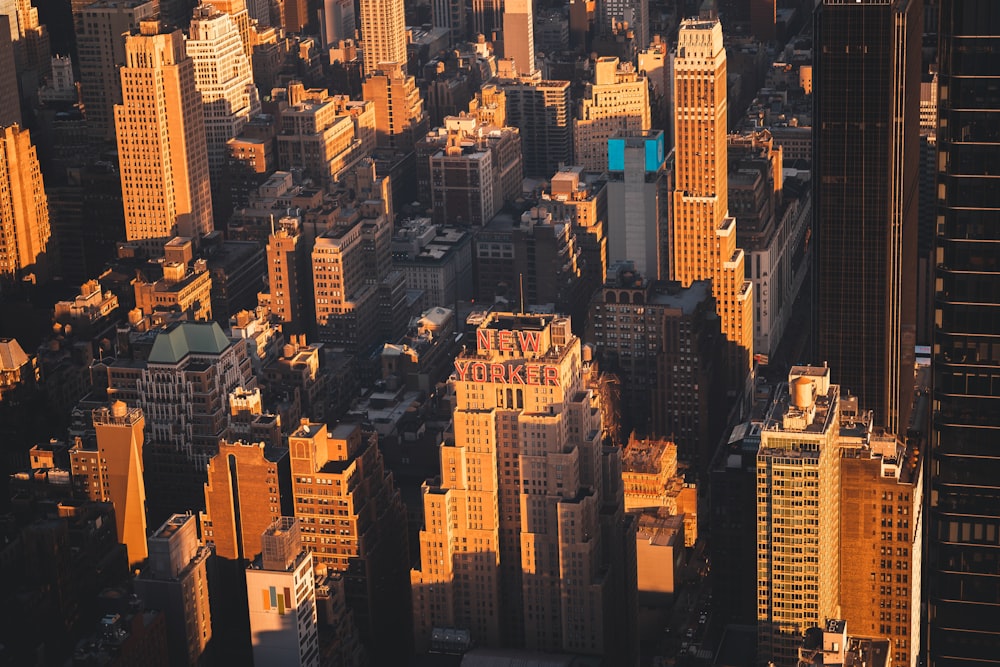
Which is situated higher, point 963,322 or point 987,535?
point 963,322

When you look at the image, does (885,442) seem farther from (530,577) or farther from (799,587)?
(530,577)

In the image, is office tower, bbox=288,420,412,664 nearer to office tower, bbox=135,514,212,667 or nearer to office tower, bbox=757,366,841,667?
office tower, bbox=135,514,212,667

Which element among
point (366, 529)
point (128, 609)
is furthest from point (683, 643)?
point (128, 609)

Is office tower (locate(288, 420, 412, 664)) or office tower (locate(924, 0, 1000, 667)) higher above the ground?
office tower (locate(924, 0, 1000, 667))

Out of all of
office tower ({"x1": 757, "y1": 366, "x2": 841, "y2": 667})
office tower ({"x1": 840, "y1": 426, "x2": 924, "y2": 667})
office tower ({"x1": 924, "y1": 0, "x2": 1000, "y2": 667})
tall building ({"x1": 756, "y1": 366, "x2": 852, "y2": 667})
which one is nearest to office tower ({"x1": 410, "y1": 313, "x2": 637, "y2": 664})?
office tower ({"x1": 757, "y1": 366, "x2": 841, "y2": 667})

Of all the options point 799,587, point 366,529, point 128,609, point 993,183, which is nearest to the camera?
point 993,183

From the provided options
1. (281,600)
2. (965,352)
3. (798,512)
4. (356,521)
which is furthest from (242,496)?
(965,352)
